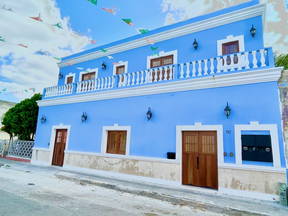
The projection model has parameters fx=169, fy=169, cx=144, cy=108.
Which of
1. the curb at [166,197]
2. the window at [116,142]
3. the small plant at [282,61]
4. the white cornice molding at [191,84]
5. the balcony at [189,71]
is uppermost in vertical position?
the small plant at [282,61]

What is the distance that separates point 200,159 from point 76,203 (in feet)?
13.4

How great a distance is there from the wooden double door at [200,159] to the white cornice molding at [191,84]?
68.4 inches

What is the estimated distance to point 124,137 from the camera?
7633 millimetres

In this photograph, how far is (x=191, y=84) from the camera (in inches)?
249

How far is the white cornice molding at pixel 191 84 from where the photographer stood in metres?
5.26

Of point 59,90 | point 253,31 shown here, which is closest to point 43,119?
point 59,90

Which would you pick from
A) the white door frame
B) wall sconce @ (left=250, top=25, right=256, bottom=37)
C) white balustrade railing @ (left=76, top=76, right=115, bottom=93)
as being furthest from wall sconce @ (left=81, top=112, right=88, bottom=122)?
wall sconce @ (left=250, top=25, right=256, bottom=37)

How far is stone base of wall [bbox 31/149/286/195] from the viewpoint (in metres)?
4.78

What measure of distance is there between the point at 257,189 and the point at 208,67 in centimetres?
428

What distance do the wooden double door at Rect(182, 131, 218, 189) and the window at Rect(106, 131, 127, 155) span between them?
2.72 m

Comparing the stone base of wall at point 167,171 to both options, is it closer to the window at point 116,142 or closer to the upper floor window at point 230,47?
the window at point 116,142

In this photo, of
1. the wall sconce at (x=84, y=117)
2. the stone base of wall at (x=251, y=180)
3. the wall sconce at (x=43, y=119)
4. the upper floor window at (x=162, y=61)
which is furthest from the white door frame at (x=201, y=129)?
the wall sconce at (x=43, y=119)

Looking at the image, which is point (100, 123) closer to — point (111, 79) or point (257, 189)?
point (111, 79)

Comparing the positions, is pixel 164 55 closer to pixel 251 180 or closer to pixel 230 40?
pixel 230 40
